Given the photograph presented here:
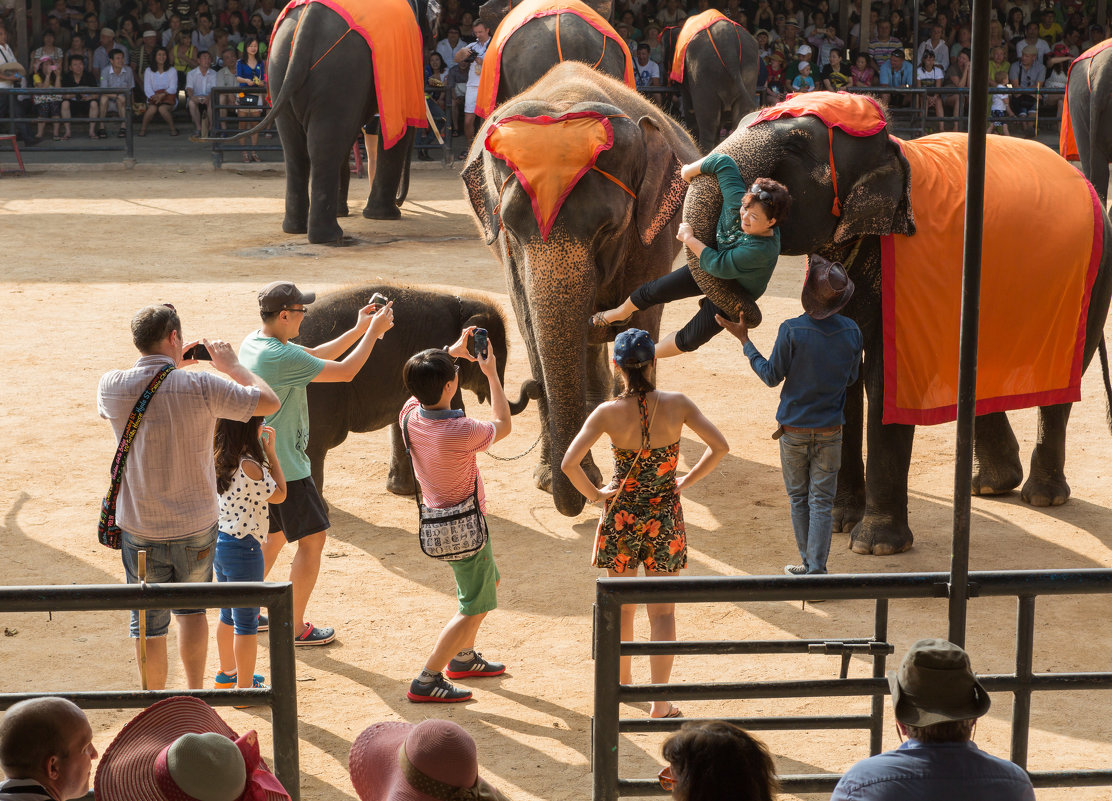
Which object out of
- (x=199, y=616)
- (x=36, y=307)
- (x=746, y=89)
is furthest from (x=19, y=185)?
(x=199, y=616)

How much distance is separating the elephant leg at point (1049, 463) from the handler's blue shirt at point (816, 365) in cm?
166

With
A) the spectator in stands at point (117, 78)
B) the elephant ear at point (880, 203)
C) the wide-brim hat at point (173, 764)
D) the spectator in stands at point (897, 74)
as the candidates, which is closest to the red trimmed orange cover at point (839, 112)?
the elephant ear at point (880, 203)

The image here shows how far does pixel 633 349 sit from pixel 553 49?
22.6 feet

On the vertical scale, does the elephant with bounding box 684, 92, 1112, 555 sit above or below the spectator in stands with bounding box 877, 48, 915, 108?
below

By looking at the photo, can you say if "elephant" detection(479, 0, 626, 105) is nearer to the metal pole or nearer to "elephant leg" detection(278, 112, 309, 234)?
"elephant leg" detection(278, 112, 309, 234)

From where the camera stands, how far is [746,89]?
Result: 1814 cm

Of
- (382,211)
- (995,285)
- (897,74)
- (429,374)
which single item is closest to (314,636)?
(429,374)

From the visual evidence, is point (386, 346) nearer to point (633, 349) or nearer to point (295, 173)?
point (633, 349)

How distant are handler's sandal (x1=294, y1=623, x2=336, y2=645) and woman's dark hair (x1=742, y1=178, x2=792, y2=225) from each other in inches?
94.9

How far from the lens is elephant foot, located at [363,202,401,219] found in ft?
48.3

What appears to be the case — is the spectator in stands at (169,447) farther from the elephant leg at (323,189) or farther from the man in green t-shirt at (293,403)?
the elephant leg at (323,189)

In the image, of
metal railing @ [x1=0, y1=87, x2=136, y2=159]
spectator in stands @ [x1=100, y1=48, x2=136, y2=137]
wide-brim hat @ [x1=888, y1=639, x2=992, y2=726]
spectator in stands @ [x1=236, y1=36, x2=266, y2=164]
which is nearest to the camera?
wide-brim hat @ [x1=888, y1=639, x2=992, y2=726]

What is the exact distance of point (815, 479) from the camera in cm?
550

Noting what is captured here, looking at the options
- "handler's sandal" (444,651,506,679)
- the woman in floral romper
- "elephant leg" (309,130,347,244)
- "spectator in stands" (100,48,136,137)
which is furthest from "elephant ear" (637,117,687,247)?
"spectator in stands" (100,48,136,137)
